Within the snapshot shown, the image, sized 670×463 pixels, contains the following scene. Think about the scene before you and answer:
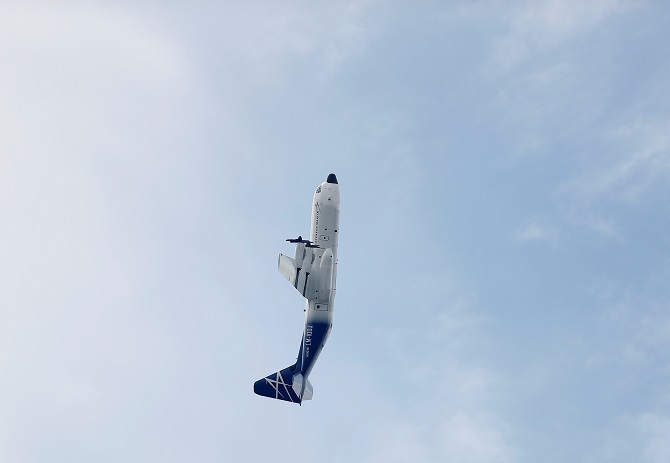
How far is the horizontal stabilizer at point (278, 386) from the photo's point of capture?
125 m

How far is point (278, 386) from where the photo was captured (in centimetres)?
12481

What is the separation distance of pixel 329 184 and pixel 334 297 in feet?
64.6

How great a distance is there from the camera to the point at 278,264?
12250 centimetres

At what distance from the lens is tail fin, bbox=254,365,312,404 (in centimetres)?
12450

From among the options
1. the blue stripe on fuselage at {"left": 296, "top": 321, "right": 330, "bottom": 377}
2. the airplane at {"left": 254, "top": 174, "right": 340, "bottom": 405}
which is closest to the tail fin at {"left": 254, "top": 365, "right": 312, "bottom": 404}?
the airplane at {"left": 254, "top": 174, "right": 340, "bottom": 405}

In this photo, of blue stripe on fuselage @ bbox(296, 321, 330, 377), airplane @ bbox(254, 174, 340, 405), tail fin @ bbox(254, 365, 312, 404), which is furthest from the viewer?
tail fin @ bbox(254, 365, 312, 404)

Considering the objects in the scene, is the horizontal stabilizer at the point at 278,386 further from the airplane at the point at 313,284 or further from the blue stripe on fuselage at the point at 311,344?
the blue stripe on fuselage at the point at 311,344

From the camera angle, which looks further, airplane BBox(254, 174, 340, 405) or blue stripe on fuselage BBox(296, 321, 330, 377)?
blue stripe on fuselage BBox(296, 321, 330, 377)

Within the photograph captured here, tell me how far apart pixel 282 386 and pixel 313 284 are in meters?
18.6

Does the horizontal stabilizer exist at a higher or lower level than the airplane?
lower

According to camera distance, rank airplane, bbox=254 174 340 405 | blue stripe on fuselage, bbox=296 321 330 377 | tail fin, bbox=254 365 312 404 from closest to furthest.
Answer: airplane, bbox=254 174 340 405
blue stripe on fuselage, bbox=296 321 330 377
tail fin, bbox=254 365 312 404

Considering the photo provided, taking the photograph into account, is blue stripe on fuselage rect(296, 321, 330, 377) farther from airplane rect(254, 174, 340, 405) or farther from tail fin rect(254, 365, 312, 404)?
tail fin rect(254, 365, 312, 404)

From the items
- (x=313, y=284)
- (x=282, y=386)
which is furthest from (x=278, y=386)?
(x=313, y=284)

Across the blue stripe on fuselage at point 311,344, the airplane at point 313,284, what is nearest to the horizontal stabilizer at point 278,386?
the airplane at point 313,284
